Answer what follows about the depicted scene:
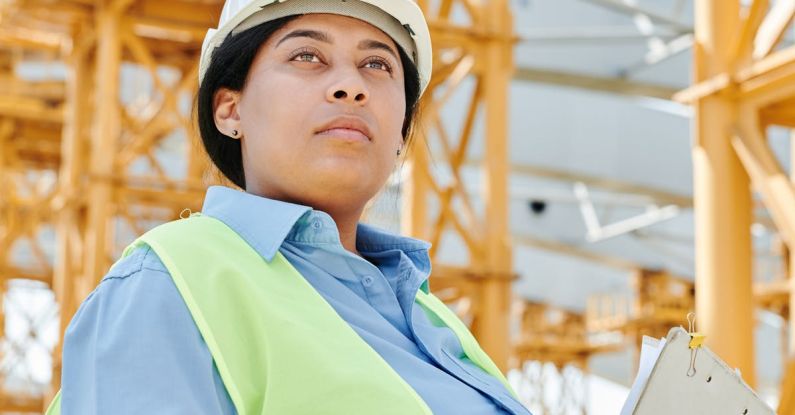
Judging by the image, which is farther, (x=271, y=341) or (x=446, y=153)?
(x=446, y=153)

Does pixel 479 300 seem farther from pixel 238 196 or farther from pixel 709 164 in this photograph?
pixel 238 196

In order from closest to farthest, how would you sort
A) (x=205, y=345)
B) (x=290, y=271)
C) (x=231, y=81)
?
(x=205, y=345) → (x=290, y=271) → (x=231, y=81)

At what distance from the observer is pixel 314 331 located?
1747 millimetres

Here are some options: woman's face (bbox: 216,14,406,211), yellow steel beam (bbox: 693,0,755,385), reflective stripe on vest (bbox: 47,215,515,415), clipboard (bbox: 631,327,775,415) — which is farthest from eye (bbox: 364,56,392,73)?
yellow steel beam (bbox: 693,0,755,385)

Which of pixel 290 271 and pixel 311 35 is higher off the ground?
pixel 311 35

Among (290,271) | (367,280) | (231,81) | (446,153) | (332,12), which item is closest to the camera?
(290,271)

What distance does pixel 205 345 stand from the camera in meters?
1.66

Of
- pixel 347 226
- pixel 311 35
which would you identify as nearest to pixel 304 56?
pixel 311 35

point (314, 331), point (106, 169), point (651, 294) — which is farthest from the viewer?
point (651, 294)

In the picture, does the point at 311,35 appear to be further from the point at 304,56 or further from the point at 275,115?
the point at 275,115

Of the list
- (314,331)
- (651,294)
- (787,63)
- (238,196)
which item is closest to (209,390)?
(314,331)

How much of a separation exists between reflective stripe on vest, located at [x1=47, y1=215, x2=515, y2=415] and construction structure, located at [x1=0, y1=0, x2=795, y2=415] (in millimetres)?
850

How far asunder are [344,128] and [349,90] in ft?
0.21

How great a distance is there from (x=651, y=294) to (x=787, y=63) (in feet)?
71.3
